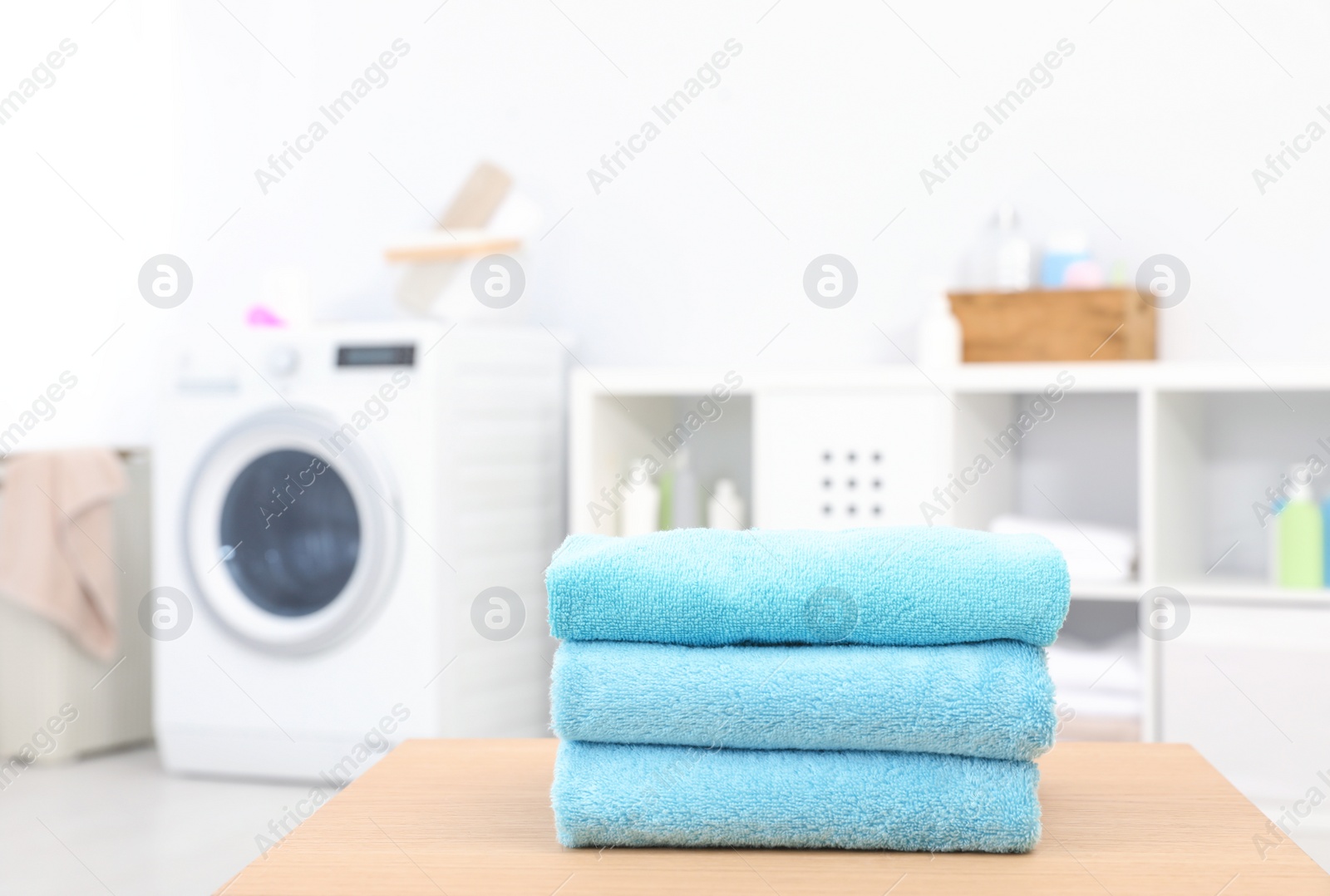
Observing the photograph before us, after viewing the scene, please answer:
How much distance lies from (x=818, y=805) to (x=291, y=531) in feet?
6.59

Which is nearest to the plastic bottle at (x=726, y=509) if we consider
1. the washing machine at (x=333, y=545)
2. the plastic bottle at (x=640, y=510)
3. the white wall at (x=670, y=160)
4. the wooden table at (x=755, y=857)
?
the plastic bottle at (x=640, y=510)

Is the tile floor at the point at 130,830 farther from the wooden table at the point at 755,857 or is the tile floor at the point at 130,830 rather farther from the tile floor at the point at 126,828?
the wooden table at the point at 755,857

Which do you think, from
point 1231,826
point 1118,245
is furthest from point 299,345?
point 1231,826

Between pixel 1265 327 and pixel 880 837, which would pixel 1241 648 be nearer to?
pixel 1265 327

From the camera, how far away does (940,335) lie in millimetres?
2367

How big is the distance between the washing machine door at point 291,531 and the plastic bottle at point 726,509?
68 centimetres

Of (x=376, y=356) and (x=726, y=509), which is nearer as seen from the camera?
(x=376, y=356)

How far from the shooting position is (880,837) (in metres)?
0.63

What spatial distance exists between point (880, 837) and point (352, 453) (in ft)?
6.27

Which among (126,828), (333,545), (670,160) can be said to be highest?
(670,160)

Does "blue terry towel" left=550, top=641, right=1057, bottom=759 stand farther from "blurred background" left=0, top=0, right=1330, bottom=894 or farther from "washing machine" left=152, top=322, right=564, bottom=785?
"washing machine" left=152, top=322, right=564, bottom=785

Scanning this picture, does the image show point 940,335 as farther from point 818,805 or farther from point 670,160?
point 818,805

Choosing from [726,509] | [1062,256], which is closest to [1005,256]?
[1062,256]

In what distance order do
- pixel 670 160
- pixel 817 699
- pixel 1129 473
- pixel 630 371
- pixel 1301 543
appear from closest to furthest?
1. pixel 817 699
2. pixel 1301 543
3. pixel 630 371
4. pixel 1129 473
5. pixel 670 160
